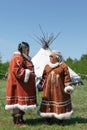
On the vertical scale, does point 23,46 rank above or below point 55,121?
above

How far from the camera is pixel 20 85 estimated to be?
8.64m

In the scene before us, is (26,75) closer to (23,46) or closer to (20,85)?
(20,85)

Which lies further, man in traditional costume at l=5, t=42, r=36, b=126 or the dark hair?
the dark hair

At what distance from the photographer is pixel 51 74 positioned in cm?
882

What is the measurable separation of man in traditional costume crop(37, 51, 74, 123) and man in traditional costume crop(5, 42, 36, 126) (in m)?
0.29

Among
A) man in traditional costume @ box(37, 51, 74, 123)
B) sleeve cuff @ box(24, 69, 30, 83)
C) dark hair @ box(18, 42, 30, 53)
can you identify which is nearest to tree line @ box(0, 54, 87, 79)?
man in traditional costume @ box(37, 51, 74, 123)

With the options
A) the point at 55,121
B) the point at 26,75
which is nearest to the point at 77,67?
the point at 55,121

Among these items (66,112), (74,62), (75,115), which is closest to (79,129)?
(66,112)

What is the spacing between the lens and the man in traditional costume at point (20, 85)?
337 inches

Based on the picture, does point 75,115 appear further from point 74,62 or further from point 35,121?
point 74,62

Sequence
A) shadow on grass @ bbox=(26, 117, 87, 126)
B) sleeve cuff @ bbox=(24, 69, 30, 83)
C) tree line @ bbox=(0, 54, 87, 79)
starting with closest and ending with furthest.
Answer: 1. sleeve cuff @ bbox=(24, 69, 30, 83)
2. shadow on grass @ bbox=(26, 117, 87, 126)
3. tree line @ bbox=(0, 54, 87, 79)

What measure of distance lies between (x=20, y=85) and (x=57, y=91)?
0.74 metres

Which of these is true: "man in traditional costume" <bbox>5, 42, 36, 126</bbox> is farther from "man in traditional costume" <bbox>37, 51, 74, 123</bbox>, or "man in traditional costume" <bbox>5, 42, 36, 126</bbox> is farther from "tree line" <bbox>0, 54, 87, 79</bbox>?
"tree line" <bbox>0, 54, 87, 79</bbox>

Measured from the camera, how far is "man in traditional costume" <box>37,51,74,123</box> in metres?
8.73
